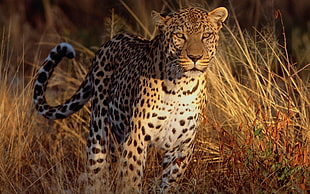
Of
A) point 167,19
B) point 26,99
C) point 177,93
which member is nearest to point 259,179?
point 177,93

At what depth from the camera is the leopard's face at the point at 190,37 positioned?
16.5 feet

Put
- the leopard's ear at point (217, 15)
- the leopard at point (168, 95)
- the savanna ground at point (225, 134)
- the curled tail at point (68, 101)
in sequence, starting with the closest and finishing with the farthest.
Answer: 1. the savanna ground at point (225, 134)
2. the leopard at point (168, 95)
3. the leopard's ear at point (217, 15)
4. the curled tail at point (68, 101)

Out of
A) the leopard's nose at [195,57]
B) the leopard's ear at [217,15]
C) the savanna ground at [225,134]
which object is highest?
the leopard's ear at [217,15]

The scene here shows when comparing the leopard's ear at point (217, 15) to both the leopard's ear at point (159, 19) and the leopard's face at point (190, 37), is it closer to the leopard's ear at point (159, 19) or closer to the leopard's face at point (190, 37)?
the leopard's face at point (190, 37)

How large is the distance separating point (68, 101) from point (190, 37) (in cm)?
168

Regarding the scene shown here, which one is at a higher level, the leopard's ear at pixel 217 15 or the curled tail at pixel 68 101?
the leopard's ear at pixel 217 15

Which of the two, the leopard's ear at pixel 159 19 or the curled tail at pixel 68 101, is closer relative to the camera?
the leopard's ear at pixel 159 19

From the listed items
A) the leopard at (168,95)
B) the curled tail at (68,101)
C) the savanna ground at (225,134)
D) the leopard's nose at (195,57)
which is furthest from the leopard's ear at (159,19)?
the curled tail at (68,101)

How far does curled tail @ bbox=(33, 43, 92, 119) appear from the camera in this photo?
6.34 m

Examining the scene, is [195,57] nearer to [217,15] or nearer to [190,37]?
[190,37]

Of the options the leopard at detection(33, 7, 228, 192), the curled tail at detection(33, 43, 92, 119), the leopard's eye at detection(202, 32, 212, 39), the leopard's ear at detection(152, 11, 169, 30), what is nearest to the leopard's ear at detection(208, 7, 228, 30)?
the leopard at detection(33, 7, 228, 192)

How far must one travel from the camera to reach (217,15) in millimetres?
5320

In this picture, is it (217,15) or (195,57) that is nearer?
(195,57)

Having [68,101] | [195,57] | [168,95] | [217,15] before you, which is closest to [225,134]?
[168,95]
